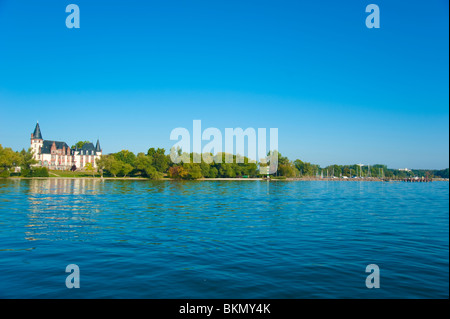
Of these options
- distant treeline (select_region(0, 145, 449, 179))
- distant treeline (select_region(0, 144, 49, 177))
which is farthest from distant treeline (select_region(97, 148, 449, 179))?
distant treeline (select_region(0, 144, 49, 177))

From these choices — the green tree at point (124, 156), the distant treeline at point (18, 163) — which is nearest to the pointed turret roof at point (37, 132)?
the green tree at point (124, 156)

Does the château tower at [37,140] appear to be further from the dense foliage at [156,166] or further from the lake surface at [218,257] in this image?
the lake surface at [218,257]

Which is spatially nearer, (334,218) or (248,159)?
(334,218)

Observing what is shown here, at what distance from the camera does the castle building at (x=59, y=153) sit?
16262 cm

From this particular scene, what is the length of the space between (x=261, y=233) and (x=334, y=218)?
10.4 meters

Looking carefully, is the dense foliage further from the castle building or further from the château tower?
the château tower

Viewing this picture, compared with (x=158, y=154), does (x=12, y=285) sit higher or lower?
lower

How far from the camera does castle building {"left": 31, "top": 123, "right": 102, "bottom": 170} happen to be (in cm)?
16262

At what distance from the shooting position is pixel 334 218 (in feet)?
94.2

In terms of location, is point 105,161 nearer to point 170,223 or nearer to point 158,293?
point 170,223

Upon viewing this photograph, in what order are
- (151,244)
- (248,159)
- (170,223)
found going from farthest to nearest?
(248,159), (170,223), (151,244)
